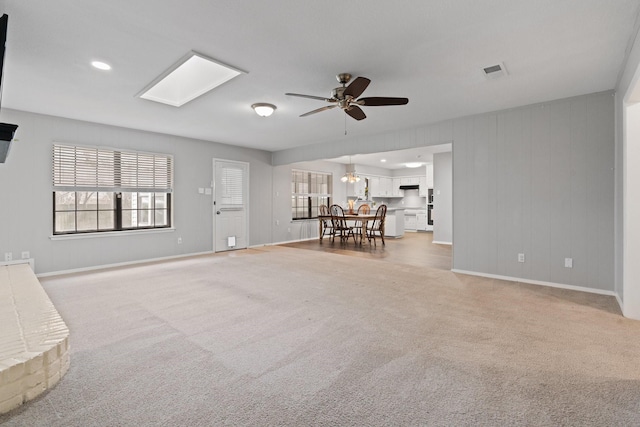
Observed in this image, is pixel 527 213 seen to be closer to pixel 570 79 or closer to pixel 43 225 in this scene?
pixel 570 79

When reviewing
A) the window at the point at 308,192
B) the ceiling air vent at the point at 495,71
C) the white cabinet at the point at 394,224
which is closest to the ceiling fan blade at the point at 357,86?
the ceiling air vent at the point at 495,71

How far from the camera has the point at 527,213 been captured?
422 centimetres

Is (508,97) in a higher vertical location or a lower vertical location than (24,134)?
higher

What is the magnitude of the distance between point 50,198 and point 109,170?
92 centimetres

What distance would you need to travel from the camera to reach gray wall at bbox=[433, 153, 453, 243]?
8.20m

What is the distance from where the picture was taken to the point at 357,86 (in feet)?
9.40

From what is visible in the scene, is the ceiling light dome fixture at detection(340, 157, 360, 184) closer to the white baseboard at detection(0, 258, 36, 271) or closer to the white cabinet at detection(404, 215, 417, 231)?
the white cabinet at detection(404, 215, 417, 231)

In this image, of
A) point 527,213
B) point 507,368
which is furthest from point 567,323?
point 527,213

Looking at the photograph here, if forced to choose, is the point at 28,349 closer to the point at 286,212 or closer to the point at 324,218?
the point at 286,212

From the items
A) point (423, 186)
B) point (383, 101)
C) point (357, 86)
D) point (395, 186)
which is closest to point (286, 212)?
point (395, 186)

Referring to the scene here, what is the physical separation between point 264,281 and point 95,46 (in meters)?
3.07

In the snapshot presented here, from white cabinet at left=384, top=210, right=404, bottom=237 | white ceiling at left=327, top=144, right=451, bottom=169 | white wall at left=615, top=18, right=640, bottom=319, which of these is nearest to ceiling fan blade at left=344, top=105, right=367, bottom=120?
white wall at left=615, top=18, right=640, bottom=319

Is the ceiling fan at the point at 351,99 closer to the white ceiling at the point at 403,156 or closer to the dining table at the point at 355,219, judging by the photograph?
the white ceiling at the point at 403,156

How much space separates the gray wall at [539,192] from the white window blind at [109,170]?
528 centimetres
